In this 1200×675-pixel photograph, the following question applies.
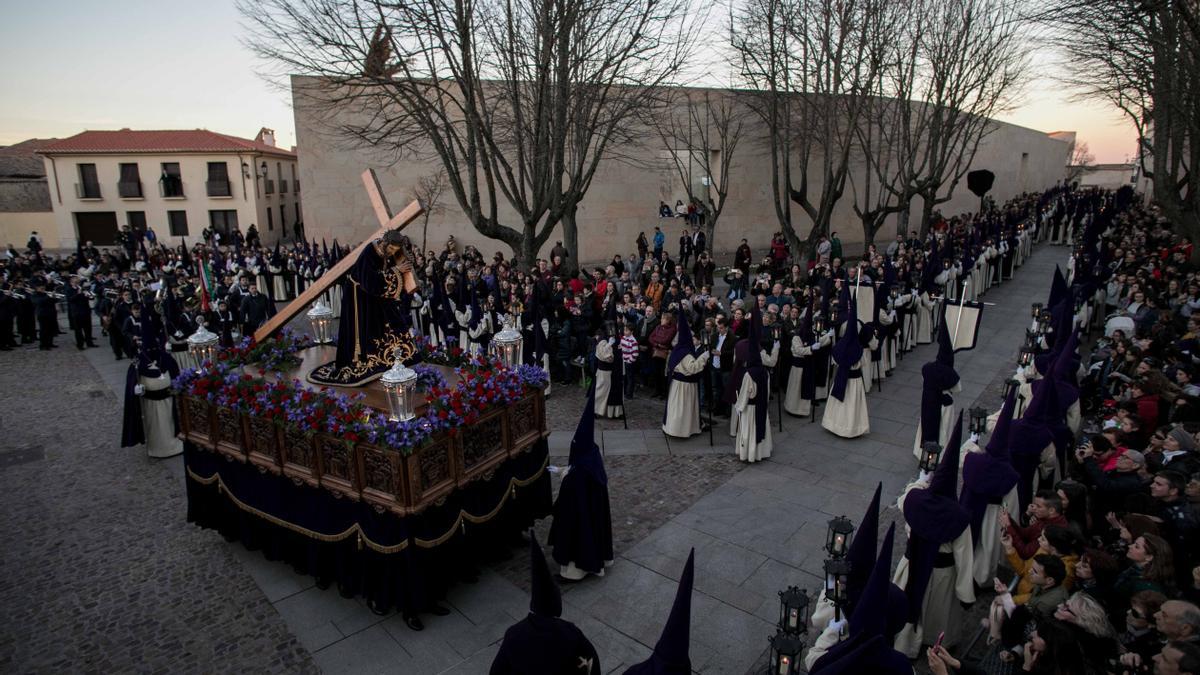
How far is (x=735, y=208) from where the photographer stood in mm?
32344

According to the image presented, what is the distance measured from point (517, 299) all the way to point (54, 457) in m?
8.94

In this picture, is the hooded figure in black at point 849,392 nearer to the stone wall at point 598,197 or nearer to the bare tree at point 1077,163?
the stone wall at point 598,197

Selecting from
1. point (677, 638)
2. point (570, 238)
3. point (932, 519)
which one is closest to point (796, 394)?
point (932, 519)

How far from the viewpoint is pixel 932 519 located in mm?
5699

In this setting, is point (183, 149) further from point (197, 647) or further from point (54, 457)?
point (197, 647)

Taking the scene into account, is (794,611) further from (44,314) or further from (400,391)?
(44,314)

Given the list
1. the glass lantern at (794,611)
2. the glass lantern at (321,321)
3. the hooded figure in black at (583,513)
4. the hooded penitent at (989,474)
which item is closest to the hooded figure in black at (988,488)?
the hooded penitent at (989,474)

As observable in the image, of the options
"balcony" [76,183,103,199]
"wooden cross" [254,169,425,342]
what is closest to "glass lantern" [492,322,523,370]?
"wooden cross" [254,169,425,342]

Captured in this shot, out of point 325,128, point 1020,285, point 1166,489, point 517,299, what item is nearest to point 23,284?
point 325,128

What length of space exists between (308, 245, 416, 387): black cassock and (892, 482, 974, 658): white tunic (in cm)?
613

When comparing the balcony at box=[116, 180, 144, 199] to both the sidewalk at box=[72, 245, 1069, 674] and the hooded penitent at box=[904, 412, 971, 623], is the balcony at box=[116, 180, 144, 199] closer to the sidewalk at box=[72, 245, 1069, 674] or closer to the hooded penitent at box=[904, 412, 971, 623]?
the sidewalk at box=[72, 245, 1069, 674]

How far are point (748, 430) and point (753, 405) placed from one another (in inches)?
16.4

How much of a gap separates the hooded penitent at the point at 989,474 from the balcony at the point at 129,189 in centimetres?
4533

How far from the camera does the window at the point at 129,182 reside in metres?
38.4
